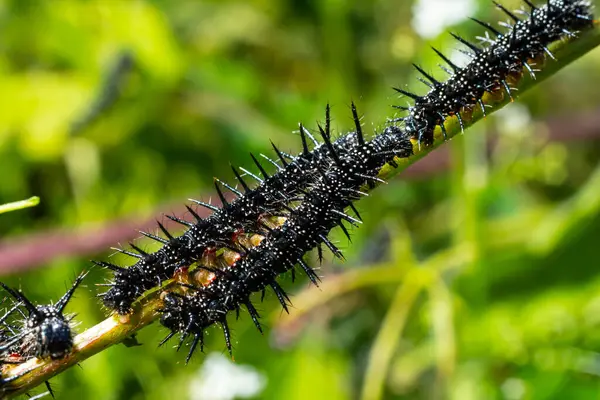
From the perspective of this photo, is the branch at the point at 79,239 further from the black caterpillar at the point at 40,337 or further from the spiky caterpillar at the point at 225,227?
the black caterpillar at the point at 40,337

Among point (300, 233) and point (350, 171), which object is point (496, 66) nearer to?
point (350, 171)

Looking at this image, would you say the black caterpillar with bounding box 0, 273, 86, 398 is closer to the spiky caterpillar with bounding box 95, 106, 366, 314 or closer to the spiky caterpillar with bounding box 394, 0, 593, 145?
the spiky caterpillar with bounding box 95, 106, 366, 314

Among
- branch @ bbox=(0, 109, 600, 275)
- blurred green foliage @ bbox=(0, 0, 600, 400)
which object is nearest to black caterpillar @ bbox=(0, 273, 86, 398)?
blurred green foliage @ bbox=(0, 0, 600, 400)

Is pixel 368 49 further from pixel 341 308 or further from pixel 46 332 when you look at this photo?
pixel 46 332

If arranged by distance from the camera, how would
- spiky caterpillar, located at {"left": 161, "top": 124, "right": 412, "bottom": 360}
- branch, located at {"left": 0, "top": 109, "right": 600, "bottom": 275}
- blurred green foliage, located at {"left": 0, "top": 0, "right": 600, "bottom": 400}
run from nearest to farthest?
spiky caterpillar, located at {"left": 161, "top": 124, "right": 412, "bottom": 360}, blurred green foliage, located at {"left": 0, "top": 0, "right": 600, "bottom": 400}, branch, located at {"left": 0, "top": 109, "right": 600, "bottom": 275}

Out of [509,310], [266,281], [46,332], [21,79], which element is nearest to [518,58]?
[266,281]

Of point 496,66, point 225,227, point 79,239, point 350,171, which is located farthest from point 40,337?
point 79,239

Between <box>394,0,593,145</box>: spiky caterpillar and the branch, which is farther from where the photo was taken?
the branch
